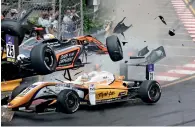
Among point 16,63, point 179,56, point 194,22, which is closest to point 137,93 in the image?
point 16,63

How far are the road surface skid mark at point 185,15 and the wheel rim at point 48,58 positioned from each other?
1199 cm

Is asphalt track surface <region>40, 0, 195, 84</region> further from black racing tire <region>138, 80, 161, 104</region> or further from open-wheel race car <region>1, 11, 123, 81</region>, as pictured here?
black racing tire <region>138, 80, 161, 104</region>

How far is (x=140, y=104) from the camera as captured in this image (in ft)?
36.9

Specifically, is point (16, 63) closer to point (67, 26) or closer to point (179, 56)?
point (67, 26)

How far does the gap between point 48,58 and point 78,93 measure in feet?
3.34

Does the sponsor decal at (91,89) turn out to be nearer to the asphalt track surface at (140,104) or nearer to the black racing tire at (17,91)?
the asphalt track surface at (140,104)

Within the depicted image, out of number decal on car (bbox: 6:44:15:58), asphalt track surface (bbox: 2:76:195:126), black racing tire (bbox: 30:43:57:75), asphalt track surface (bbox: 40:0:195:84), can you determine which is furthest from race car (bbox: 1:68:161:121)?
asphalt track surface (bbox: 40:0:195:84)

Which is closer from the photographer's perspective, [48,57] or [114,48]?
[48,57]

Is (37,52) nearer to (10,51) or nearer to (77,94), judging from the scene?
(10,51)

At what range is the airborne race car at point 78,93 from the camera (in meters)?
9.65

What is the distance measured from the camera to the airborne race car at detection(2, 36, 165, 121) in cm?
965

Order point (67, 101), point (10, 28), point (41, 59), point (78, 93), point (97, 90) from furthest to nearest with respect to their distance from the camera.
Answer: point (97, 90) < point (78, 93) < point (67, 101) < point (10, 28) < point (41, 59)

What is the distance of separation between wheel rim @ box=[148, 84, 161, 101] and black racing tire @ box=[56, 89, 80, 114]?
1867 mm

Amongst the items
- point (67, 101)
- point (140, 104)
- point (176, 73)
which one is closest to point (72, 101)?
point (67, 101)
